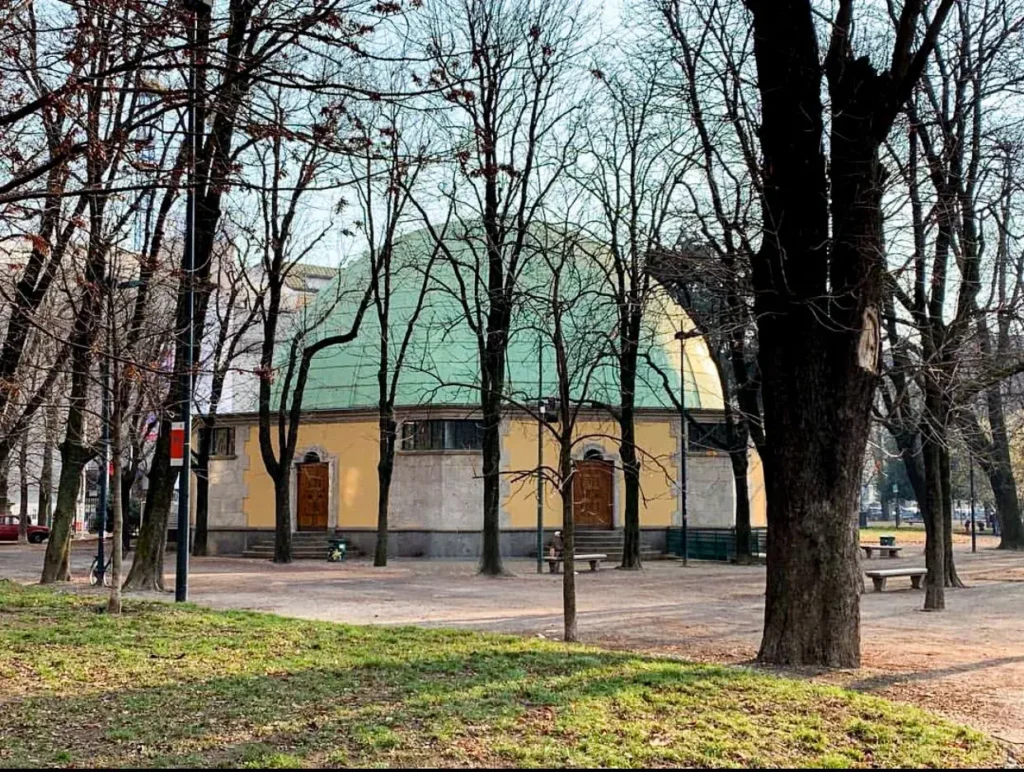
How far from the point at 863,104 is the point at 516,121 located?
1715 cm

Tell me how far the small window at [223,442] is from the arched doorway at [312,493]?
3.54 meters

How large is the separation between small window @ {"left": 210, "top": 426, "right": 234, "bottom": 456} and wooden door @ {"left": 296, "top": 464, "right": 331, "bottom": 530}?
3.61m

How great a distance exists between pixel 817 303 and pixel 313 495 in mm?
30546

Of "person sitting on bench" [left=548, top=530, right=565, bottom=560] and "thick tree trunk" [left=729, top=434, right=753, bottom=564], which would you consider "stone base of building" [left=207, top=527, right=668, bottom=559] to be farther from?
"person sitting on bench" [left=548, top=530, right=565, bottom=560]

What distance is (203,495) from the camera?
131 feet

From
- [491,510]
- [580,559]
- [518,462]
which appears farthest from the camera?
[518,462]

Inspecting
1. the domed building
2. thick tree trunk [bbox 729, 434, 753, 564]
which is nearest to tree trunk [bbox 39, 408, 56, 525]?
the domed building

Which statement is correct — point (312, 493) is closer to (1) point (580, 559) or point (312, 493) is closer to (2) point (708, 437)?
(1) point (580, 559)

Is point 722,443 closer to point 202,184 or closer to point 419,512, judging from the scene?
point 419,512

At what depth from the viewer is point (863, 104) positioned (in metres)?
11.5

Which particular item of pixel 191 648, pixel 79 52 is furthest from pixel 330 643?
pixel 79 52

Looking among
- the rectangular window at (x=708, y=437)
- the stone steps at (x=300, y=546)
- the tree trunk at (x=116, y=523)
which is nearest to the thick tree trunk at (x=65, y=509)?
the tree trunk at (x=116, y=523)

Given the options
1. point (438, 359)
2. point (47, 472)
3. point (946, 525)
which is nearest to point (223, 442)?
point (438, 359)

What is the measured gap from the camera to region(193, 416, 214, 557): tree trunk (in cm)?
3919
